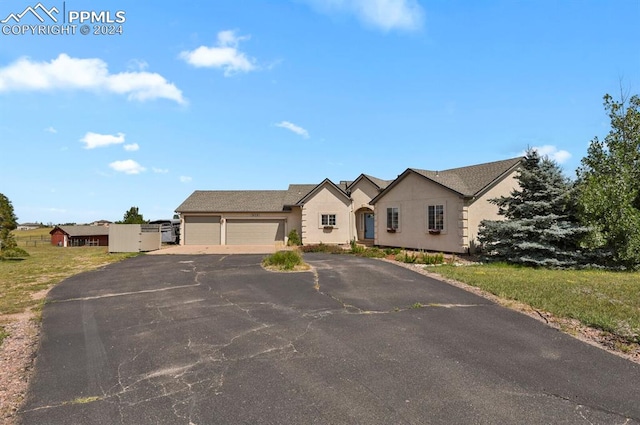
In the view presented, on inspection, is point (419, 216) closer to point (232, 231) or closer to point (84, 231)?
point (232, 231)

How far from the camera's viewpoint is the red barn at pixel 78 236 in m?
36.3

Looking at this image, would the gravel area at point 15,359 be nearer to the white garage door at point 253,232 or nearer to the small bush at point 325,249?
the small bush at point 325,249

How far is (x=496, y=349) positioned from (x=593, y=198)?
1220cm

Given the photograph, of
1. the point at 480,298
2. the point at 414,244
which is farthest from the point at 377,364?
the point at 414,244

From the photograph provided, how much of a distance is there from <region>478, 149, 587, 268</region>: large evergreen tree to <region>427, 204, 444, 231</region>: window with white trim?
10.0 ft

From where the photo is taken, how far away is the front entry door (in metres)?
28.0

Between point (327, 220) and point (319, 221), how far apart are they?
2.13ft

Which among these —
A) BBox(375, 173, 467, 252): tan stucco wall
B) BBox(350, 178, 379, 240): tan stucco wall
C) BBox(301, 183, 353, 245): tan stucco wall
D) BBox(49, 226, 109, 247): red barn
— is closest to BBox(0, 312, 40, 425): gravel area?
BBox(375, 173, 467, 252): tan stucco wall

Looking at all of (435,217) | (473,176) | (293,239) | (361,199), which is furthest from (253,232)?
(473,176)

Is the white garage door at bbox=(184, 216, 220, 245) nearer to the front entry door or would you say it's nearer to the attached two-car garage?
the attached two-car garage

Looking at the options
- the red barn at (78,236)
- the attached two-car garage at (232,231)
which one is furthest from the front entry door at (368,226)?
the red barn at (78,236)

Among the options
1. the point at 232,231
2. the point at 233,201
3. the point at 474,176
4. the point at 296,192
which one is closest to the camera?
the point at 474,176

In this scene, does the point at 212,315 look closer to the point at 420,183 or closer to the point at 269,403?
the point at 269,403

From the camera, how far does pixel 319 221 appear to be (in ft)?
86.9
